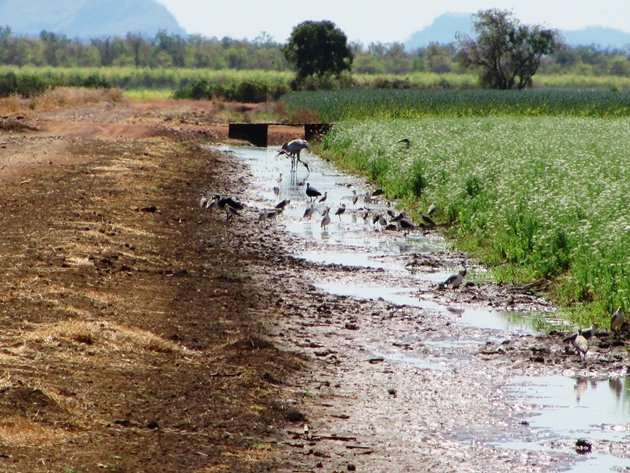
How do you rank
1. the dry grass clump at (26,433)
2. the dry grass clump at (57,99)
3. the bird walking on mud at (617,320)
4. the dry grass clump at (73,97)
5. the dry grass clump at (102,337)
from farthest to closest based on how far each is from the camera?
the dry grass clump at (73,97), the dry grass clump at (57,99), the bird walking on mud at (617,320), the dry grass clump at (102,337), the dry grass clump at (26,433)

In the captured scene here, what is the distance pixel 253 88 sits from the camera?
84.6 metres

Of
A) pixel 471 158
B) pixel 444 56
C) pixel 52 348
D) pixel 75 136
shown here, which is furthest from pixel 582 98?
pixel 444 56

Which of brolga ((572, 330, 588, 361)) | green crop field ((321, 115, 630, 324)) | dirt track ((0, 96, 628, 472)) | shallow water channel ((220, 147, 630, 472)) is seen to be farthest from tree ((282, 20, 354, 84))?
brolga ((572, 330, 588, 361))

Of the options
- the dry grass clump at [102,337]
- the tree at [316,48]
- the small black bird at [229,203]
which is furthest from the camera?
the tree at [316,48]

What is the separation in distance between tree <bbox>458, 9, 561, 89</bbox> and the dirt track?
84.4 meters

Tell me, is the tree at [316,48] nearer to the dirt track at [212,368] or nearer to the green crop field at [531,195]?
the green crop field at [531,195]

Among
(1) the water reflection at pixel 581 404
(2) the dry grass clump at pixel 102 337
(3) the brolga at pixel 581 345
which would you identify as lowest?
(1) the water reflection at pixel 581 404

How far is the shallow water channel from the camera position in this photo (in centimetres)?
881

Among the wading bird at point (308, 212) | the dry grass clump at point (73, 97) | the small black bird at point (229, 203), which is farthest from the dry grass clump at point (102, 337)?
the dry grass clump at point (73, 97)

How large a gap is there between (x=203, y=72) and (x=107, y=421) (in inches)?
6008

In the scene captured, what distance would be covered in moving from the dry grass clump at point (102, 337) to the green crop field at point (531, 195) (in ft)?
16.0

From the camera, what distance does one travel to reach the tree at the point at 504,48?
10044 cm

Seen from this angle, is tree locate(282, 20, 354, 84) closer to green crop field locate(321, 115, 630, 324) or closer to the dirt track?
green crop field locate(321, 115, 630, 324)

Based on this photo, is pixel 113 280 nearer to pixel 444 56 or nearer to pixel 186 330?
pixel 186 330
